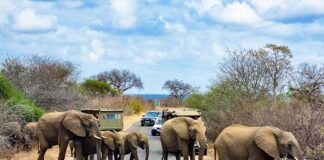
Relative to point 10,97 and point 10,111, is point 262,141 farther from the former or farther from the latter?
point 10,97

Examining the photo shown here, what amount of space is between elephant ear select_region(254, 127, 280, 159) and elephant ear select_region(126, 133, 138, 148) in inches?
300

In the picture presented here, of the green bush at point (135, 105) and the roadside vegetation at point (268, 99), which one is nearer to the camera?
the roadside vegetation at point (268, 99)

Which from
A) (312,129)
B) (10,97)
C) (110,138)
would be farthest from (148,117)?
A: (312,129)

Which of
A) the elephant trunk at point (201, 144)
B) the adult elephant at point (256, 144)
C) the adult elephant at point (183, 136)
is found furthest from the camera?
the adult elephant at point (183, 136)

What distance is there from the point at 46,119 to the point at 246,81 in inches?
714

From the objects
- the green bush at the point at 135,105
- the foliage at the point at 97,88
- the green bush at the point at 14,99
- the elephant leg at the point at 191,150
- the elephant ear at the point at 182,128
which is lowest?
the elephant leg at the point at 191,150

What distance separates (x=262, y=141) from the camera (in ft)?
50.8

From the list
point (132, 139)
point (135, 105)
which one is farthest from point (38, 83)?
point (135, 105)

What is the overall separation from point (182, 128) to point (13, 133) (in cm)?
770

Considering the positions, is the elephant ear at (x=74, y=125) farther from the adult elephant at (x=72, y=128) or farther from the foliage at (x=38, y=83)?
the foliage at (x=38, y=83)

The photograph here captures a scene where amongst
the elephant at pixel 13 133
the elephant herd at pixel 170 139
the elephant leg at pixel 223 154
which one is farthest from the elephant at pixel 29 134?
the elephant leg at pixel 223 154

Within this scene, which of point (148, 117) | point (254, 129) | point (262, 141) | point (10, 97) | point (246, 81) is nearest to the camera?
point (262, 141)

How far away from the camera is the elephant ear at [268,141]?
602 inches

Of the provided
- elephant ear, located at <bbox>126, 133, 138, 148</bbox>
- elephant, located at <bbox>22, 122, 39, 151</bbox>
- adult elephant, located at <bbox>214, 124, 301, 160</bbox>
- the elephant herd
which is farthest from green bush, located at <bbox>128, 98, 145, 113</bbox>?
adult elephant, located at <bbox>214, 124, 301, 160</bbox>
